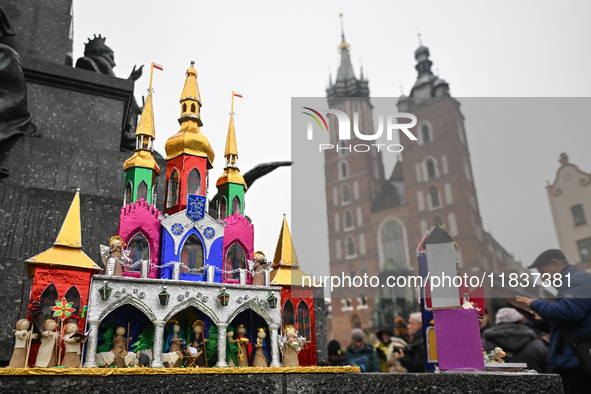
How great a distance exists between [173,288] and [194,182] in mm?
1369

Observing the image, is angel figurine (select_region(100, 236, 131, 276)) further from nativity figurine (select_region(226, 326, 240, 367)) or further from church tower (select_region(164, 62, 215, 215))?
nativity figurine (select_region(226, 326, 240, 367))

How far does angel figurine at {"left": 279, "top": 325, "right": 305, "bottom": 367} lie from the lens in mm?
4352

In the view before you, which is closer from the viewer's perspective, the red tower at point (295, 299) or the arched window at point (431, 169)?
the red tower at point (295, 299)

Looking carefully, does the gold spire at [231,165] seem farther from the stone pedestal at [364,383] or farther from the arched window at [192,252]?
Answer: the stone pedestal at [364,383]

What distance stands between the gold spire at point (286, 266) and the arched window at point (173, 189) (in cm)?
120

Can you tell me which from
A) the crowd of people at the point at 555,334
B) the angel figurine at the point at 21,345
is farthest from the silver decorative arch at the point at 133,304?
the crowd of people at the point at 555,334

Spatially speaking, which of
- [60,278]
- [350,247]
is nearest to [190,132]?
[60,278]

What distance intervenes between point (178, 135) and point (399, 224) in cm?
5203

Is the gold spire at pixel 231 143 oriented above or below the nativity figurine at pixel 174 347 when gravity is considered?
above

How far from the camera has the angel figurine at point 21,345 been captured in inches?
139

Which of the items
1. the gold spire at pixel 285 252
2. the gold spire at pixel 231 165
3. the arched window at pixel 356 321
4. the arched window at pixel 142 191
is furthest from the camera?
the arched window at pixel 356 321

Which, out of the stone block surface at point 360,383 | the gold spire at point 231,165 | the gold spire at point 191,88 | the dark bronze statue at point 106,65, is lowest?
the stone block surface at point 360,383

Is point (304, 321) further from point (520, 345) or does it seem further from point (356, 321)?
point (356, 321)

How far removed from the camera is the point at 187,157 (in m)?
5.19
